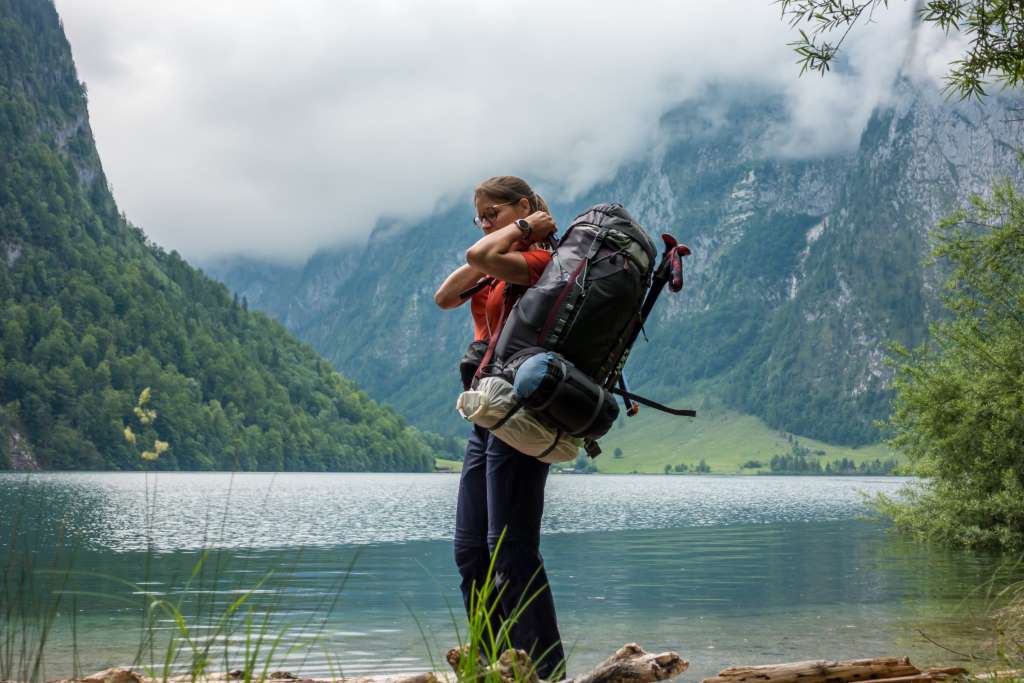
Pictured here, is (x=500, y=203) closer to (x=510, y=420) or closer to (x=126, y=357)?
(x=510, y=420)

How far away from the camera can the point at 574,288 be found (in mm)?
4699

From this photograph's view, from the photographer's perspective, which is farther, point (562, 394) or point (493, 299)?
point (493, 299)

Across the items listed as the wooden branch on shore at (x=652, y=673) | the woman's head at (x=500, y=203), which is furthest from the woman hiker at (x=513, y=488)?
the wooden branch on shore at (x=652, y=673)

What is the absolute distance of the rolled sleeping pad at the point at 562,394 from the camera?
4527mm

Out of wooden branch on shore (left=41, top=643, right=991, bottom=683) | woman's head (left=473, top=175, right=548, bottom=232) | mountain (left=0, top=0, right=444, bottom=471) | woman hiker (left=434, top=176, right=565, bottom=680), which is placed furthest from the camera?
mountain (left=0, top=0, right=444, bottom=471)

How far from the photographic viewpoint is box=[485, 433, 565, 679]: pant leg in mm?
4934

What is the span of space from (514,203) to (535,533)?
163 cm

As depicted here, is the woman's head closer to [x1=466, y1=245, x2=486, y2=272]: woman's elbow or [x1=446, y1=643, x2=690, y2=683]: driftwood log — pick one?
[x1=466, y1=245, x2=486, y2=272]: woman's elbow

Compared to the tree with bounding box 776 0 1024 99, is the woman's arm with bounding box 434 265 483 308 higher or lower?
lower

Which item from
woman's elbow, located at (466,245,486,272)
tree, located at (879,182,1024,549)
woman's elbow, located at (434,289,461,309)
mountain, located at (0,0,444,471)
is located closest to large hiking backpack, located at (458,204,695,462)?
woman's elbow, located at (466,245,486,272)

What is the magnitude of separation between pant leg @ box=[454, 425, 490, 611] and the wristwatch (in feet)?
3.21

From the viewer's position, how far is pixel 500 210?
535 centimetres

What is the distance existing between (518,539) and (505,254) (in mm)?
1313

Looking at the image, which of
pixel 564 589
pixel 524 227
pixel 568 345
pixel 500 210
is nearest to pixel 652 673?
pixel 568 345
